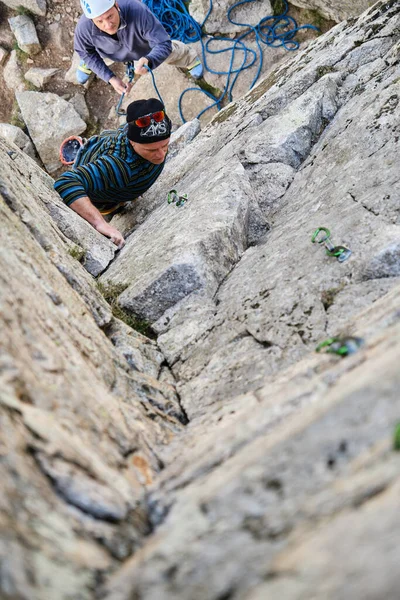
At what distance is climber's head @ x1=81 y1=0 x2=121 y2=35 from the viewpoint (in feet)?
23.0

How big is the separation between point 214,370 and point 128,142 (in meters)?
3.45

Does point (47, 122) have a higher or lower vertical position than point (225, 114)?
higher

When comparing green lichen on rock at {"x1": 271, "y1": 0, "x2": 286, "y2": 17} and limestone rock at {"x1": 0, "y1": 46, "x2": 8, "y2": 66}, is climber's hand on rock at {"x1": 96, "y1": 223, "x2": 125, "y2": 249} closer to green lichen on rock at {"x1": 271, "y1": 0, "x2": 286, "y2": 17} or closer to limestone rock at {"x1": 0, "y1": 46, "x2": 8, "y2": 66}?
green lichen on rock at {"x1": 271, "y1": 0, "x2": 286, "y2": 17}

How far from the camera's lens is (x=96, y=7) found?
704cm

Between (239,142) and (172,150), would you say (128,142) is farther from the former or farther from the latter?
(172,150)

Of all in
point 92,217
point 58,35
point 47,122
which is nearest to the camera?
point 92,217

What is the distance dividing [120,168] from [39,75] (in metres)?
7.79

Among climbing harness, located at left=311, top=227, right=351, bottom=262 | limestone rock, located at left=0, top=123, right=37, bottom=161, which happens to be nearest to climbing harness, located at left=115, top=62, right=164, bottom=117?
limestone rock, located at left=0, top=123, right=37, bottom=161

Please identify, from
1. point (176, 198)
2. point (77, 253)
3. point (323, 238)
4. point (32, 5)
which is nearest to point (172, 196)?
point (176, 198)

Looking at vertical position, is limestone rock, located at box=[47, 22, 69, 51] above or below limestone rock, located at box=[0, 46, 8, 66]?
below

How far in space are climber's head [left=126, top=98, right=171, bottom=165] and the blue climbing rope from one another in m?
5.44

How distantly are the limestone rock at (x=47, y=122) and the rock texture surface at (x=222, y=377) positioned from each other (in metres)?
6.25

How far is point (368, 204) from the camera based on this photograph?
382 cm

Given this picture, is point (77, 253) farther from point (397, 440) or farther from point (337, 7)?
point (337, 7)
